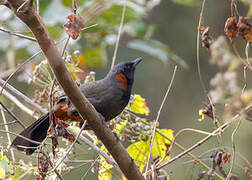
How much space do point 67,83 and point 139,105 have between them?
3.92ft

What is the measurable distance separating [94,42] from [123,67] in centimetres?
110

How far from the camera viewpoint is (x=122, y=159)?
9.34 ft

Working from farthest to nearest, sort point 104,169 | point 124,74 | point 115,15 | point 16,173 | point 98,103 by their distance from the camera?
point 115,15, point 124,74, point 98,103, point 104,169, point 16,173

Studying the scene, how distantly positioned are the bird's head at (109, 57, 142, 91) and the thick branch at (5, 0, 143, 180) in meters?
1.04

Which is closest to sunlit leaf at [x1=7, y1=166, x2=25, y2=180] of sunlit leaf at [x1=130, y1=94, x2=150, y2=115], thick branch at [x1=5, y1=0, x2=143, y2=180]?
thick branch at [x1=5, y1=0, x2=143, y2=180]

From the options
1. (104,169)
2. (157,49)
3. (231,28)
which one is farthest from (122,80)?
(231,28)

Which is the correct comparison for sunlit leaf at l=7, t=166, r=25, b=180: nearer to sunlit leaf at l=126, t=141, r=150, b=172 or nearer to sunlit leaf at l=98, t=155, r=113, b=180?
sunlit leaf at l=98, t=155, r=113, b=180

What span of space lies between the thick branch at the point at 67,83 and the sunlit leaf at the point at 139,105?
24.6 inches

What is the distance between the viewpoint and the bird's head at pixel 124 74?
390cm

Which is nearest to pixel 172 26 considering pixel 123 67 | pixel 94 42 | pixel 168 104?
pixel 168 104

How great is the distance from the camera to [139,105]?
346 centimetres

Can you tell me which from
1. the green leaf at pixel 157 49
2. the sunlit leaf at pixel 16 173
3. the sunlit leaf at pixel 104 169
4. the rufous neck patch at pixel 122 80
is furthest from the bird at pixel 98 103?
the green leaf at pixel 157 49

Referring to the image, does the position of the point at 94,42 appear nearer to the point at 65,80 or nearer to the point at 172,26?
the point at 65,80

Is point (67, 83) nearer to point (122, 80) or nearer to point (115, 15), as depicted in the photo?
point (122, 80)
